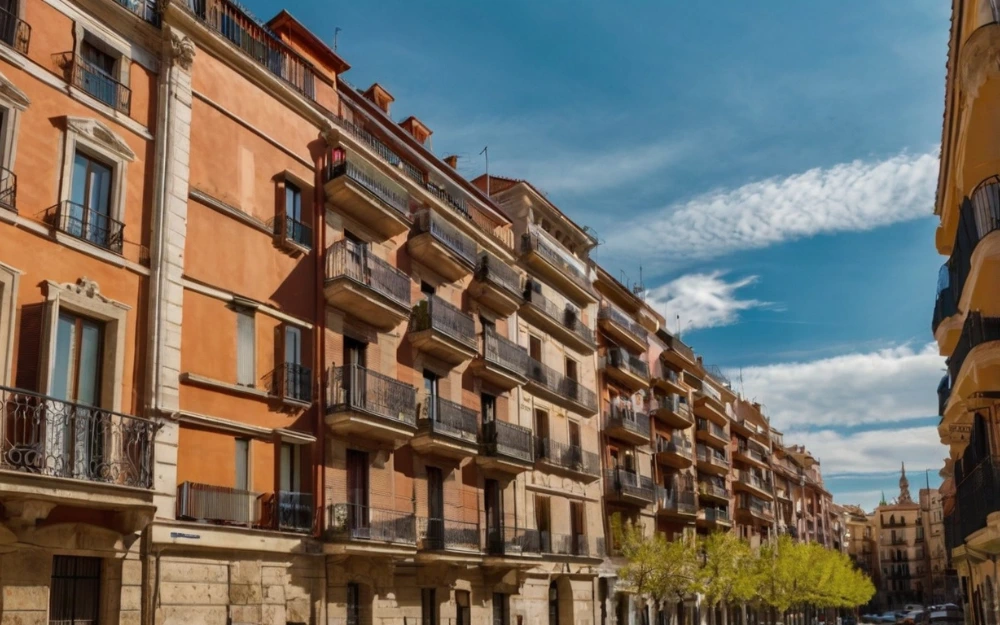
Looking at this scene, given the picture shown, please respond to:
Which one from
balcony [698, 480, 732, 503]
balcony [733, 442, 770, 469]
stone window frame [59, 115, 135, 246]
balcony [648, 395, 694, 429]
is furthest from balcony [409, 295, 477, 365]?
balcony [733, 442, 770, 469]

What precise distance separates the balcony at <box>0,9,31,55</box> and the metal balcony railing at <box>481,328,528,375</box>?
56.3 ft

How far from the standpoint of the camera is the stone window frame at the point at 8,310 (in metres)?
15.1

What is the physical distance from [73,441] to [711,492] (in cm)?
4608

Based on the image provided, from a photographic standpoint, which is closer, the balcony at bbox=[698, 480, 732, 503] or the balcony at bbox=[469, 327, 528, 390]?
the balcony at bbox=[469, 327, 528, 390]

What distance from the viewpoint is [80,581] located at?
52.6 feet

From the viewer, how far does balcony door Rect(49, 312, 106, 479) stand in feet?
48.3

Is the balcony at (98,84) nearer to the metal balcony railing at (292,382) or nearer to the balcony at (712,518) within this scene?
the metal balcony railing at (292,382)

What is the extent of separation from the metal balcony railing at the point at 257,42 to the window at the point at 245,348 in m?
6.06

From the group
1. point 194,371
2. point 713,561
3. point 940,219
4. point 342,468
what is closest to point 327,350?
point 342,468

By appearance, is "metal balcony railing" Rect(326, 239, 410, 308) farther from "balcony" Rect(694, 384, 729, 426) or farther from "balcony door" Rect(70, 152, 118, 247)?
"balcony" Rect(694, 384, 729, 426)

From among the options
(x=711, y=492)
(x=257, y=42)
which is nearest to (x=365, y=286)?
(x=257, y=42)

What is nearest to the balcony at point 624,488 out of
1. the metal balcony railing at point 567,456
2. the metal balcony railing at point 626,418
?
the metal balcony railing at point 567,456

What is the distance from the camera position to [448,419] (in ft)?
90.7

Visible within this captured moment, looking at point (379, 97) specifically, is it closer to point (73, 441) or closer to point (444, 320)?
point (444, 320)
